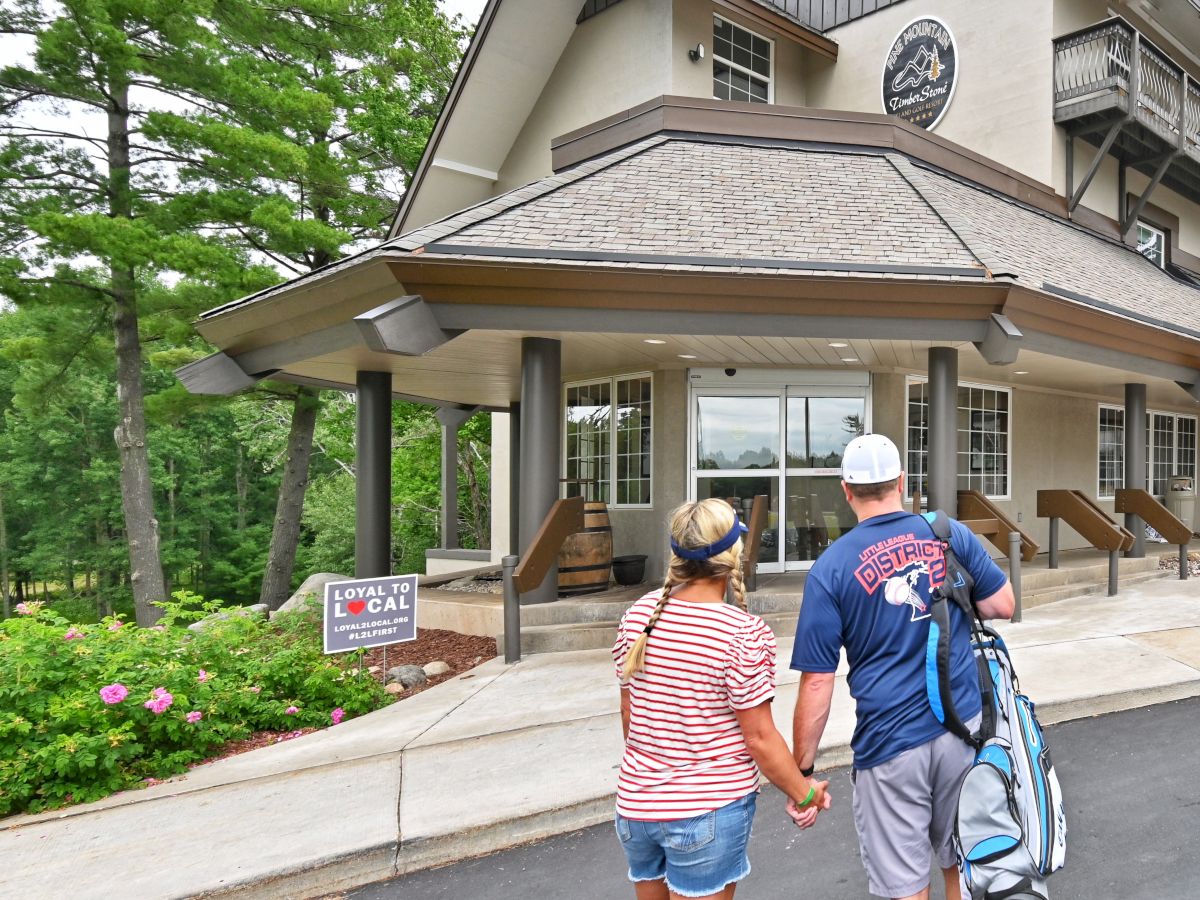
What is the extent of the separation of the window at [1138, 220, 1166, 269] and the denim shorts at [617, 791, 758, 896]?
55.2 ft

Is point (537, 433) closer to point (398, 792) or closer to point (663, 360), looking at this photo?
point (663, 360)

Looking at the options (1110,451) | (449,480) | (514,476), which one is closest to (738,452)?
(514,476)

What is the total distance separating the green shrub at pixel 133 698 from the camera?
4.43 meters

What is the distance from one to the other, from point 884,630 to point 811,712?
1.13 ft

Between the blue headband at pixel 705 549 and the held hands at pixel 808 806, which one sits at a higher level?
the blue headband at pixel 705 549

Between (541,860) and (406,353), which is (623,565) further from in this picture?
(541,860)

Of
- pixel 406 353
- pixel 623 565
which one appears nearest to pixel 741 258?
pixel 406 353

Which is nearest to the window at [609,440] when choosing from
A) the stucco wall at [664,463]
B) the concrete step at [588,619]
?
the stucco wall at [664,463]

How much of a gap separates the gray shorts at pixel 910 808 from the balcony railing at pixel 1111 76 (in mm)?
12139

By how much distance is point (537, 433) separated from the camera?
7516mm

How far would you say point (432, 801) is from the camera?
13.2 feet

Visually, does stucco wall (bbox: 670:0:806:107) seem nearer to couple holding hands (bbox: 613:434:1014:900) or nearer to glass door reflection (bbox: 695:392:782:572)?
glass door reflection (bbox: 695:392:782:572)

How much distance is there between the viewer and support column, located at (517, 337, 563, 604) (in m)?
7.54

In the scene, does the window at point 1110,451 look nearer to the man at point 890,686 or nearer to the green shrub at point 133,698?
the green shrub at point 133,698
